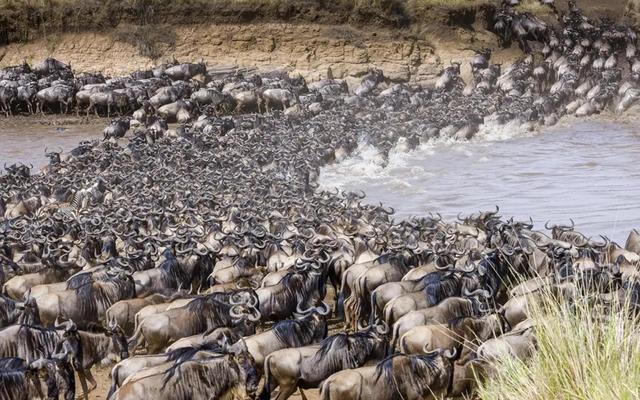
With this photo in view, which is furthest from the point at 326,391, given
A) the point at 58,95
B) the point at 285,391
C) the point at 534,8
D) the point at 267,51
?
the point at 534,8

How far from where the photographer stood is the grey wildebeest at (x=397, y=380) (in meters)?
7.64

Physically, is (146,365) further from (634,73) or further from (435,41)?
(435,41)

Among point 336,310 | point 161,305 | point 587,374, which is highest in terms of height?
point 587,374

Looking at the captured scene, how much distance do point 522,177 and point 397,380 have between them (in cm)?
1408

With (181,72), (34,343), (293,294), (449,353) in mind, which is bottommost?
(181,72)

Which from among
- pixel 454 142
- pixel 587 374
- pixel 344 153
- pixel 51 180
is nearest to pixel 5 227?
pixel 51 180

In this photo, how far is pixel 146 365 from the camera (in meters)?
7.97

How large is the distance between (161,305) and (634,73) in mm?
24367

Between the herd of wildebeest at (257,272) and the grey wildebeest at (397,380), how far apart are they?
0.02 metres

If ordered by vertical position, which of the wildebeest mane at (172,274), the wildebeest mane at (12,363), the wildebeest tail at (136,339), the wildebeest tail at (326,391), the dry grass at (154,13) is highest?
the wildebeest tail at (326,391)

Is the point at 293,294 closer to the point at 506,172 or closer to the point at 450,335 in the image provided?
the point at 450,335

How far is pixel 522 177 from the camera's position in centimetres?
2114

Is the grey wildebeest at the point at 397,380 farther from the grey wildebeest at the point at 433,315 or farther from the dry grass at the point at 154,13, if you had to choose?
the dry grass at the point at 154,13

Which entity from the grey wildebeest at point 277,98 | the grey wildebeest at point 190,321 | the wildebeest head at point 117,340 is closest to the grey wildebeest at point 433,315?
the grey wildebeest at point 190,321
